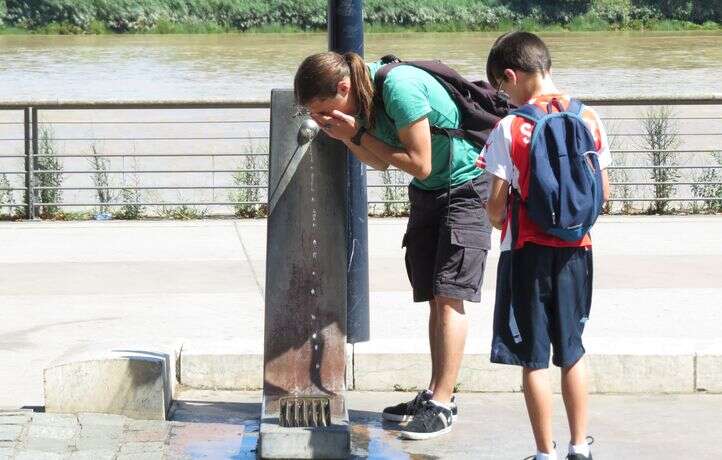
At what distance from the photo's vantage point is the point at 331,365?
19.2 ft

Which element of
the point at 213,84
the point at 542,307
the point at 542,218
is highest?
the point at 542,218

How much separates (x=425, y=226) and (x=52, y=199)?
644cm

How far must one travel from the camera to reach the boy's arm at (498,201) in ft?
15.8

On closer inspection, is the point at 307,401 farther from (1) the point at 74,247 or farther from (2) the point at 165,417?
(1) the point at 74,247

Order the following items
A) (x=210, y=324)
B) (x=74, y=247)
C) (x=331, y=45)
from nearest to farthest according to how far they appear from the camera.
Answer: (x=331, y=45) → (x=210, y=324) → (x=74, y=247)

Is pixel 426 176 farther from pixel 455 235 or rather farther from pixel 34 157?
pixel 34 157

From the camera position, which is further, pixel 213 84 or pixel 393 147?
pixel 213 84

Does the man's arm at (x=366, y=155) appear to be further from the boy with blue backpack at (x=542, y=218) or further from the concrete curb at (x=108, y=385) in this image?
the concrete curb at (x=108, y=385)

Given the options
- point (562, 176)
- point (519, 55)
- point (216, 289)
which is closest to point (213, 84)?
point (216, 289)

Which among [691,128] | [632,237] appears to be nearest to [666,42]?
[691,128]

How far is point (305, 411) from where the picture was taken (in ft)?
18.2

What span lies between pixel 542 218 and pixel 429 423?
1.23 meters

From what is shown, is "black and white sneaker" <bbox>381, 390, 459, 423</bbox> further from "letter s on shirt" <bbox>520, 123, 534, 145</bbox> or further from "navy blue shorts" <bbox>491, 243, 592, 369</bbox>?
"letter s on shirt" <bbox>520, 123, 534, 145</bbox>

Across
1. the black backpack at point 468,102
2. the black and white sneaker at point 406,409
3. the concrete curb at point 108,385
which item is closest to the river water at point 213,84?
the concrete curb at point 108,385
